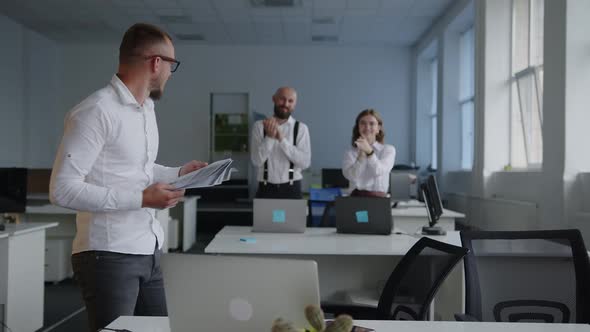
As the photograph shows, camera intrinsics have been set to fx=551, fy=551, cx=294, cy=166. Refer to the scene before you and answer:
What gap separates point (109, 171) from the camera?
64.0 inches

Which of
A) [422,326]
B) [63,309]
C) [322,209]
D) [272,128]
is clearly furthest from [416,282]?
[322,209]

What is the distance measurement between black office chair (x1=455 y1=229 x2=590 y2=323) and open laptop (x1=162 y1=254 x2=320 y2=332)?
43.4 inches

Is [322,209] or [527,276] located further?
[322,209]

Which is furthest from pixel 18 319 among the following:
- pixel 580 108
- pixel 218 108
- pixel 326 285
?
pixel 218 108

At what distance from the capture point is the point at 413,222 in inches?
Answer: 173

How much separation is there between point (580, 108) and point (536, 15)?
5.65 ft

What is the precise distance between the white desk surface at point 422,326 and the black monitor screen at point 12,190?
2541mm

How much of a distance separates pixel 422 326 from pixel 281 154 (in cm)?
275

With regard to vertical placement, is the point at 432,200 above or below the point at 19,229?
above

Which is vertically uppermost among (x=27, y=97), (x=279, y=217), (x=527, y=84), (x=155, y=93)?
(x=27, y=97)

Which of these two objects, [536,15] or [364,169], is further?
[536,15]

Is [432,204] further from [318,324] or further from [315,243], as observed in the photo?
[318,324]

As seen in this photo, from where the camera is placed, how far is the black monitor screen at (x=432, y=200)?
3.33 m

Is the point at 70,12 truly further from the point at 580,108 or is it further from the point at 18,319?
the point at 580,108
